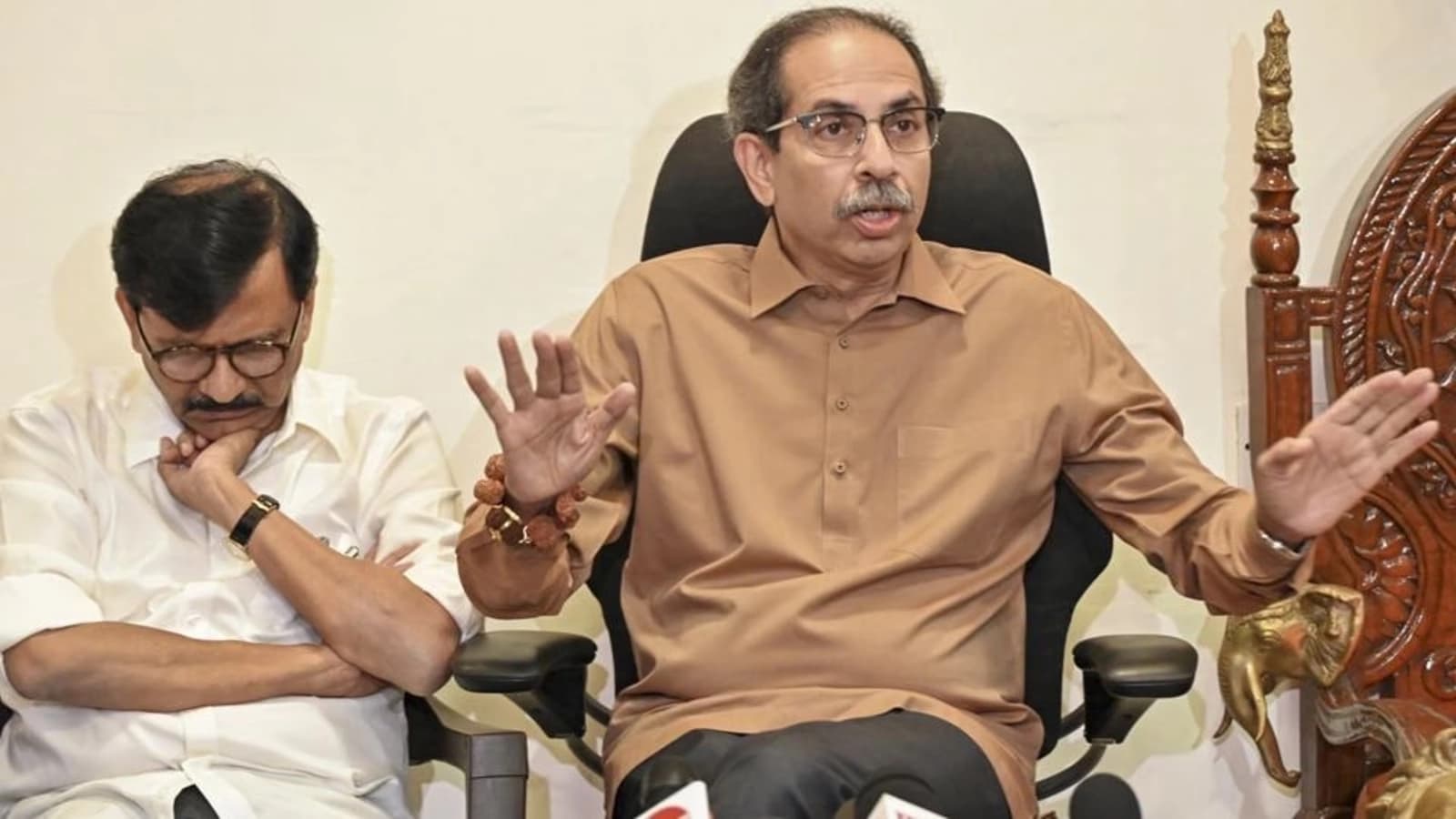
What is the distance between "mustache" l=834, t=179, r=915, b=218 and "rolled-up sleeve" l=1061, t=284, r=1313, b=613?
0.27 meters

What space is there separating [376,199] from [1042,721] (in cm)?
129

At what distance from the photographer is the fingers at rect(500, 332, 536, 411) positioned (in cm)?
199

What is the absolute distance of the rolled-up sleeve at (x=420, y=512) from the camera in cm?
238

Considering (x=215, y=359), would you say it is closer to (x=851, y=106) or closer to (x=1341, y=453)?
(x=851, y=106)

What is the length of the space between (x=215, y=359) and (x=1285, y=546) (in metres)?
1.28

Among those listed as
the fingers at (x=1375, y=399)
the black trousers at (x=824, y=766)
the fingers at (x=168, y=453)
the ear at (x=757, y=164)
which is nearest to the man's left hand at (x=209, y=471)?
the fingers at (x=168, y=453)

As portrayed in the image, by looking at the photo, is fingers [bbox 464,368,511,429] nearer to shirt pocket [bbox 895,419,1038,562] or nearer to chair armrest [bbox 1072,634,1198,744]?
shirt pocket [bbox 895,419,1038,562]

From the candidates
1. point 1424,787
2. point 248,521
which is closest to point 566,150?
point 248,521

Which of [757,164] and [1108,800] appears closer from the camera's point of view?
[1108,800]

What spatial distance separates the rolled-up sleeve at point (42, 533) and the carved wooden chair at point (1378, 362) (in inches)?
66.3

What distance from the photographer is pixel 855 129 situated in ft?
8.02

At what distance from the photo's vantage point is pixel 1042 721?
252 cm

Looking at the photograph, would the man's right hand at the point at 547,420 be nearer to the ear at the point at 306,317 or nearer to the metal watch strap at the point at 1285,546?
the ear at the point at 306,317

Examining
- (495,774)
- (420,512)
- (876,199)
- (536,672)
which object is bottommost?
(495,774)
